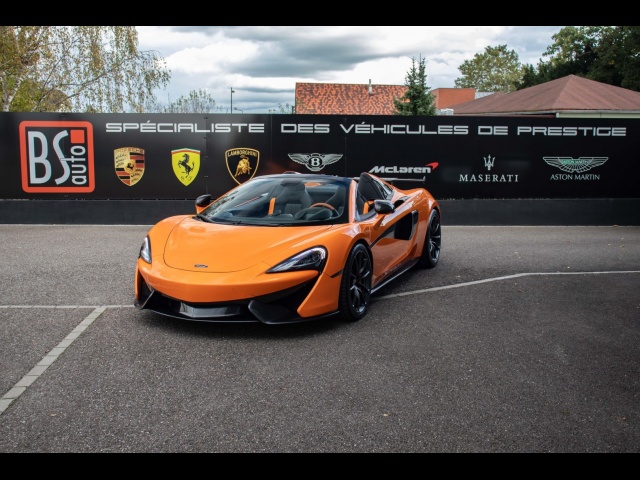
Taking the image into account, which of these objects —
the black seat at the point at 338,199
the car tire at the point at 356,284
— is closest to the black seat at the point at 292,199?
the black seat at the point at 338,199

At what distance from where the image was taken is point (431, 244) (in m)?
8.28

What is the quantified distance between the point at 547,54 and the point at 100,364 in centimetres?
7330

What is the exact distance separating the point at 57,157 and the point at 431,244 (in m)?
7.98

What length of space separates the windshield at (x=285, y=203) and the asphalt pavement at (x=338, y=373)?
1.03 meters

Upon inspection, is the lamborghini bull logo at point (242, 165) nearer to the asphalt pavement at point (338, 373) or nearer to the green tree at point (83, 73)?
the asphalt pavement at point (338, 373)

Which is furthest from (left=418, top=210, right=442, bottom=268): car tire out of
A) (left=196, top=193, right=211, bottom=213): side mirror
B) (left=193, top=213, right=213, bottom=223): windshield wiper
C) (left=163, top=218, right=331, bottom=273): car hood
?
(left=193, top=213, right=213, bottom=223): windshield wiper

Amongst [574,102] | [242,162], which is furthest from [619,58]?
[242,162]

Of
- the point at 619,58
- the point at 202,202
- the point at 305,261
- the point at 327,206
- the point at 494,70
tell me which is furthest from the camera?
the point at 494,70

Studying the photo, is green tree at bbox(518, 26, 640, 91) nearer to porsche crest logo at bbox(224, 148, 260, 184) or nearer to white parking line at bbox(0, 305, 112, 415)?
porsche crest logo at bbox(224, 148, 260, 184)

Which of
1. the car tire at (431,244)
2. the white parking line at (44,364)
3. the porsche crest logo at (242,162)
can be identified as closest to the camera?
the white parking line at (44,364)

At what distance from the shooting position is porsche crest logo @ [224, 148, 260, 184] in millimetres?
12875

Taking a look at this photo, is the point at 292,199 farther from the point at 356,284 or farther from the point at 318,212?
the point at 356,284

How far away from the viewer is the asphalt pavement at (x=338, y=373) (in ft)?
11.4
